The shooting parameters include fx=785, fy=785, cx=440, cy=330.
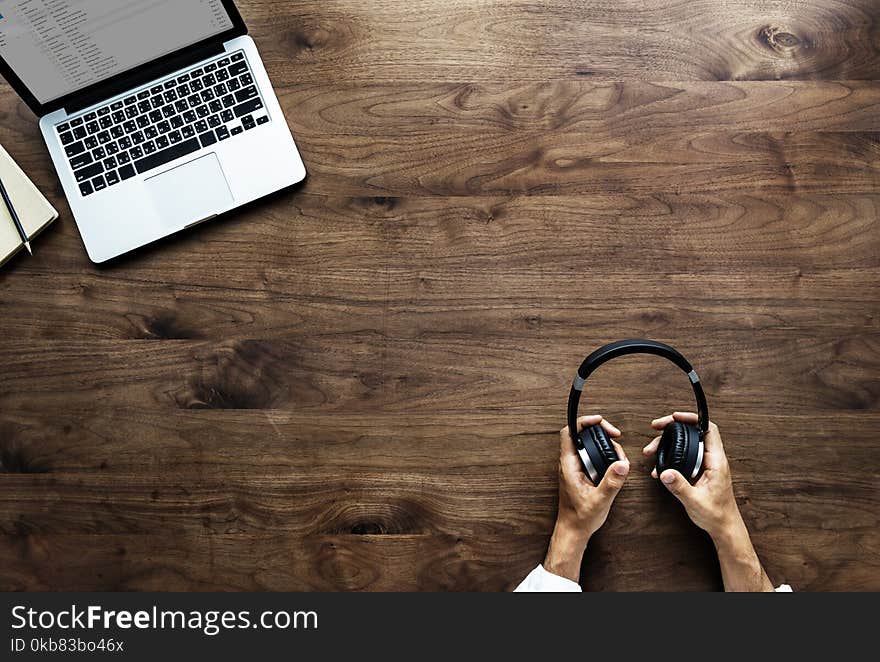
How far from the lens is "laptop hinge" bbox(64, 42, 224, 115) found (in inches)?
44.7

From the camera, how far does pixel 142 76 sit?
114 cm

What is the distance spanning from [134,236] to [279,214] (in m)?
0.21

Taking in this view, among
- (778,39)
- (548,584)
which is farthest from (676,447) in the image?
(778,39)

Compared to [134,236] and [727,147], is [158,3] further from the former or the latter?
[727,147]

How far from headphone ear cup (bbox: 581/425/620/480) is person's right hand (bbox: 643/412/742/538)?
3.0 inches

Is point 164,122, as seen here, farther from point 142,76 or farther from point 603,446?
point 603,446

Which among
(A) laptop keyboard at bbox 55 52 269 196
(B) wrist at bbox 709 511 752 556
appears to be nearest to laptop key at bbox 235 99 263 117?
(A) laptop keyboard at bbox 55 52 269 196

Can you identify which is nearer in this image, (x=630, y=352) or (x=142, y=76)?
(x=630, y=352)

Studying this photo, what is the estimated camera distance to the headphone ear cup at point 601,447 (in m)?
1.08

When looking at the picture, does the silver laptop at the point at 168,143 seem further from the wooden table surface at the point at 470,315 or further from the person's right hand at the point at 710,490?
the person's right hand at the point at 710,490

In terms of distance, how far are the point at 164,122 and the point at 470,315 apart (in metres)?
0.53

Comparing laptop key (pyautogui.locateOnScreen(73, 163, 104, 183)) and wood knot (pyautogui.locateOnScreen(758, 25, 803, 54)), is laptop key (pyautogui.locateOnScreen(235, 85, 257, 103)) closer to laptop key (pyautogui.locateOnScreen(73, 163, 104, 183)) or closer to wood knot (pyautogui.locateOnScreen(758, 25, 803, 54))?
laptop key (pyautogui.locateOnScreen(73, 163, 104, 183))

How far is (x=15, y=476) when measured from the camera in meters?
1.16

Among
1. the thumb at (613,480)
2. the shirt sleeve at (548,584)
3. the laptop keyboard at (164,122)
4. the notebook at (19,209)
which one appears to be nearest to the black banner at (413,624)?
the shirt sleeve at (548,584)
